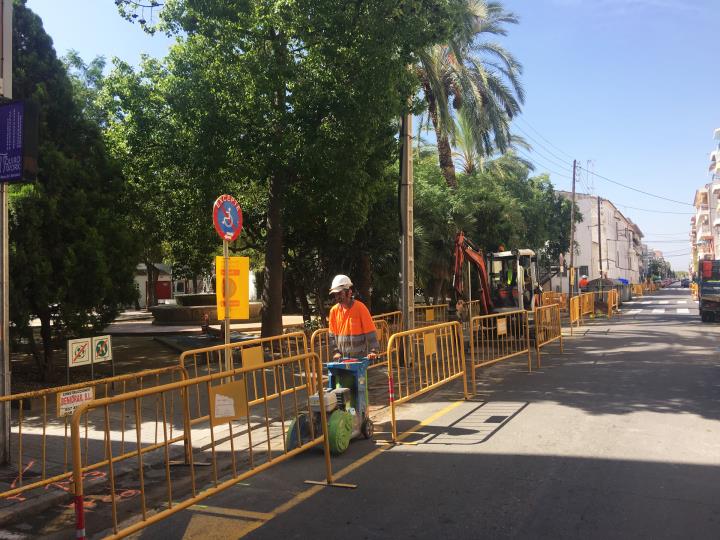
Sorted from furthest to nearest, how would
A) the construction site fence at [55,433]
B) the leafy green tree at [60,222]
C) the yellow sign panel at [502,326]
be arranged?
the yellow sign panel at [502,326] < the leafy green tree at [60,222] < the construction site fence at [55,433]

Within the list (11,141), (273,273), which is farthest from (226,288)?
(273,273)

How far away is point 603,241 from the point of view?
277 feet

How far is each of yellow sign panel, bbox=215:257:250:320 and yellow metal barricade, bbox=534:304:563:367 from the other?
702cm

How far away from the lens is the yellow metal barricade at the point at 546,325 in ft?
43.3

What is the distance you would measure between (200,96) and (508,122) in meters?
17.3

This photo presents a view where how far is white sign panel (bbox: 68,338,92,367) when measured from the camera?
8.36 meters

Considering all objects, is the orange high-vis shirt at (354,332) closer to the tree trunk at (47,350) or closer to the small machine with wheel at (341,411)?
the small machine with wheel at (341,411)

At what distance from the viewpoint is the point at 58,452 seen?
673 cm

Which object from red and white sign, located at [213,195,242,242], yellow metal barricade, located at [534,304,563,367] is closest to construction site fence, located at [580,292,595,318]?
yellow metal barricade, located at [534,304,563,367]

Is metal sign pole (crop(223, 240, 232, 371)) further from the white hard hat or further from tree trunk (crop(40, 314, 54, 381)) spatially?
tree trunk (crop(40, 314, 54, 381))

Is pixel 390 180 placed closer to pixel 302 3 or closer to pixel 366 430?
pixel 302 3

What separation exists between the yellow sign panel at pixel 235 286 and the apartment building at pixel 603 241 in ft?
190

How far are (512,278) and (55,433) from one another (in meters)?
14.6

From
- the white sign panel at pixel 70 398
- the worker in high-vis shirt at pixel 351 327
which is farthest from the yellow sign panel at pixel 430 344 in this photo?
the white sign panel at pixel 70 398
